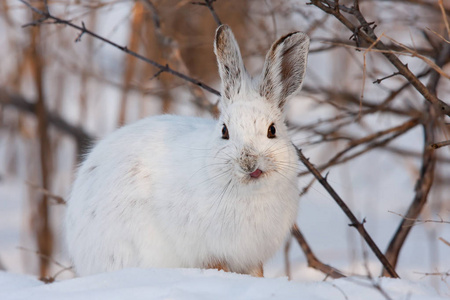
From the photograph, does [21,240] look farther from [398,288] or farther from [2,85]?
[398,288]

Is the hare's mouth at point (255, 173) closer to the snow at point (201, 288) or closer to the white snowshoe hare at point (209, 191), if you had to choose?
the white snowshoe hare at point (209, 191)

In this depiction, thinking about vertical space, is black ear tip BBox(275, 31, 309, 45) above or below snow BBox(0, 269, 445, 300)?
above

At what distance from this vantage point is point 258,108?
279 cm

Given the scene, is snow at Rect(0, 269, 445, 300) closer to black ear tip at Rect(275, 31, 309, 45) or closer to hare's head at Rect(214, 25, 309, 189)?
hare's head at Rect(214, 25, 309, 189)

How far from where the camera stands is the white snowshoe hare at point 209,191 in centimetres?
274

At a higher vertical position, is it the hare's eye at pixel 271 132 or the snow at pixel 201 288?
the hare's eye at pixel 271 132

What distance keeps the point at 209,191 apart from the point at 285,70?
0.66m

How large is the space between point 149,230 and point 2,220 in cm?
507

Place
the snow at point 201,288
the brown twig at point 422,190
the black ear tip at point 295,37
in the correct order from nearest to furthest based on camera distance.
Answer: the snow at point 201,288, the black ear tip at point 295,37, the brown twig at point 422,190

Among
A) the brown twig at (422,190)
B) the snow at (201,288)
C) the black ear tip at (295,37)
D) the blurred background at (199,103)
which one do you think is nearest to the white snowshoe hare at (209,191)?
the black ear tip at (295,37)

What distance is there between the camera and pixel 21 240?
648cm

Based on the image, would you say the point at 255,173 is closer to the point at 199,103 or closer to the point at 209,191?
the point at 209,191

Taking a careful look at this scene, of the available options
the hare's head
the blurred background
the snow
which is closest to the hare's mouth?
the hare's head

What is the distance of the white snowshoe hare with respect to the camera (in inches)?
108
